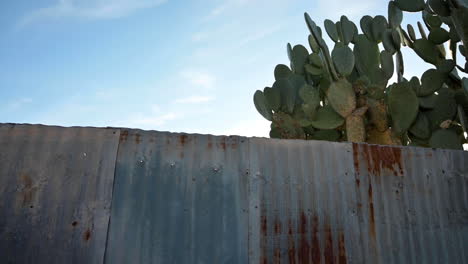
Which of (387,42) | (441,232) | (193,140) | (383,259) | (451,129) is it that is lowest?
(383,259)

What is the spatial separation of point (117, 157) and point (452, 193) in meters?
3.13

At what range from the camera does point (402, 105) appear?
220 inches

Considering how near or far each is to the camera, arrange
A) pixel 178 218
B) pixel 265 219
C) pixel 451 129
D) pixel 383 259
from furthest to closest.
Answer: pixel 451 129 → pixel 383 259 → pixel 265 219 → pixel 178 218

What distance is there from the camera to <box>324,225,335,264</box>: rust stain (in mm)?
2539

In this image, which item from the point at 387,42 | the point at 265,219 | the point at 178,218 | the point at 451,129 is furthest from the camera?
the point at 387,42

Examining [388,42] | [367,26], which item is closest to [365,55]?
[388,42]

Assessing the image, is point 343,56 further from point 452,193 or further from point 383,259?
point 383,259

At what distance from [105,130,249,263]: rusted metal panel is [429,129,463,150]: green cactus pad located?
450cm

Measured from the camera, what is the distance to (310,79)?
7633 mm

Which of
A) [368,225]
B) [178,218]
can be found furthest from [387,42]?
[178,218]

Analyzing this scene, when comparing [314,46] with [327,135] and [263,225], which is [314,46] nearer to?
[327,135]

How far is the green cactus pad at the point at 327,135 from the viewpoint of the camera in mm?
6873

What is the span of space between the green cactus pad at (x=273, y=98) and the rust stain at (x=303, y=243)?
14.8ft

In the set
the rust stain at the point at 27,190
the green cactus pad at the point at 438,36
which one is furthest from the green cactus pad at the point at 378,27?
the rust stain at the point at 27,190
